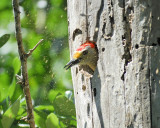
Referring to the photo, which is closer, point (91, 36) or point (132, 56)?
point (132, 56)

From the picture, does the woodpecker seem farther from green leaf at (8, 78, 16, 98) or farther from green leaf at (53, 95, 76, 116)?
green leaf at (8, 78, 16, 98)

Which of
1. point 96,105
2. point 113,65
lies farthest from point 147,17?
point 96,105

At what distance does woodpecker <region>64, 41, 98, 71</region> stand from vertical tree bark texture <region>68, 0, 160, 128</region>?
0.06 m

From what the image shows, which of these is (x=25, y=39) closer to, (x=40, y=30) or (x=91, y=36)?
(x=40, y=30)

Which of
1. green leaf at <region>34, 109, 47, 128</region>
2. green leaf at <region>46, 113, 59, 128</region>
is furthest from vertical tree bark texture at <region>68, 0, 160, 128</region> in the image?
green leaf at <region>34, 109, 47, 128</region>

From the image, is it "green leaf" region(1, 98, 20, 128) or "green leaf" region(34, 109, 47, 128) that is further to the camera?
"green leaf" region(34, 109, 47, 128)

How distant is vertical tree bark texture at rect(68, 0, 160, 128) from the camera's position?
225 cm

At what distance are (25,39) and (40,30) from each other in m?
A: 0.21

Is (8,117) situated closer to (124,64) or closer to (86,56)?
(86,56)

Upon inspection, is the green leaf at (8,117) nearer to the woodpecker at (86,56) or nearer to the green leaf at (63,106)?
the green leaf at (63,106)

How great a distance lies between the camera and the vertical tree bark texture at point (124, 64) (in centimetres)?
225

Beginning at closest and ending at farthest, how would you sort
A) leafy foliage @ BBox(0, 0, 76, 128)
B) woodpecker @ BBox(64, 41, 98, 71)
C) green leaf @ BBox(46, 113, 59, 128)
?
woodpecker @ BBox(64, 41, 98, 71)
green leaf @ BBox(46, 113, 59, 128)
leafy foliage @ BBox(0, 0, 76, 128)

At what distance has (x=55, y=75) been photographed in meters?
4.54

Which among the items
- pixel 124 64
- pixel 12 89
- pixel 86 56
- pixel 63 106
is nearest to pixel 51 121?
pixel 63 106
